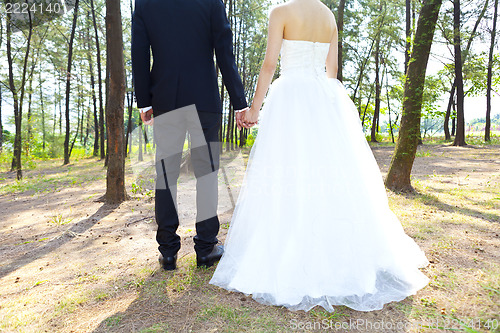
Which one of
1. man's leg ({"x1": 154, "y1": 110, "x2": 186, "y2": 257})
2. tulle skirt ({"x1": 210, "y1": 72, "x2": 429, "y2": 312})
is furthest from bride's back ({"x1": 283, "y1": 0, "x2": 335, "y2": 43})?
man's leg ({"x1": 154, "y1": 110, "x2": 186, "y2": 257})

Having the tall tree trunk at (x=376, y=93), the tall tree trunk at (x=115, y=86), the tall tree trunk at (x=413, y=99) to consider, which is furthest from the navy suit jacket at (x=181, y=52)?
the tall tree trunk at (x=376, y=93)

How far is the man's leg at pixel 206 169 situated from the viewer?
2.45 m

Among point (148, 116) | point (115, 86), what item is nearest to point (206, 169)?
point (148, 116)

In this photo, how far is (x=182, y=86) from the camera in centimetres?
240

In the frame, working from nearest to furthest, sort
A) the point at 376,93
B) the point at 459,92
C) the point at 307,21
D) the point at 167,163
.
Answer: the point at 307,21, the point at 167,163, the point at 459,92, the point at 376,93

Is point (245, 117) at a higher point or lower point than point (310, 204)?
higher

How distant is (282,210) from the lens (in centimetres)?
224

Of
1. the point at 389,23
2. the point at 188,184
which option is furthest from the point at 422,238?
the point at 389,23

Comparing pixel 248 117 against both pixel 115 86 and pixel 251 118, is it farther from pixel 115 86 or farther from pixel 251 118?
pixel 115 86

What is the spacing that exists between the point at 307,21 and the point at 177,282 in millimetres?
2330

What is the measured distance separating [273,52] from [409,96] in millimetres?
3748

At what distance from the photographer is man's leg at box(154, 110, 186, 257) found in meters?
2.45

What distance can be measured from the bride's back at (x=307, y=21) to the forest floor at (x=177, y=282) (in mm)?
2047

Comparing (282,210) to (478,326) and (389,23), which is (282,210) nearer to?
(478,326)
